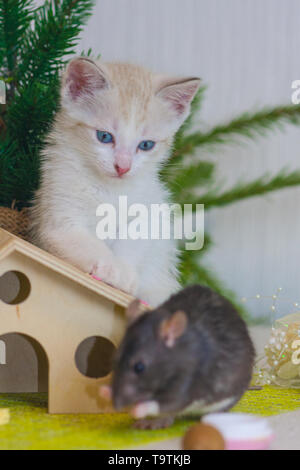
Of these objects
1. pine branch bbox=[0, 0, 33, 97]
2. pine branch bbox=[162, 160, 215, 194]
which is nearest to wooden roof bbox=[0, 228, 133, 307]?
pine branch bbox=[0, 0, 33, 97]

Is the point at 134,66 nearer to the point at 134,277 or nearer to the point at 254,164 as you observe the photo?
the point at 134,277

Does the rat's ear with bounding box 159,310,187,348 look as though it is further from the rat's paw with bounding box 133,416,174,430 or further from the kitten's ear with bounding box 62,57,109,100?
the kitten's ear with bounding box 62,57,109,100

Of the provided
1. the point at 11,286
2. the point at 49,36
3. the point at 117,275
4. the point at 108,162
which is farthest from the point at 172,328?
the point at 49,36

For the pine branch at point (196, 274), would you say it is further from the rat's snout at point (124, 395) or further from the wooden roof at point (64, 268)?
the rat's snout at point (124, 395)

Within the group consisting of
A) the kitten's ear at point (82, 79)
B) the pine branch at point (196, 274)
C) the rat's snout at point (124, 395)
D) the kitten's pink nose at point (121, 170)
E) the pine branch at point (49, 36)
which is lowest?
the rat's snout at point (124, 395)

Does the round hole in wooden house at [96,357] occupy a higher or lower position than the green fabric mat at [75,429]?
higher

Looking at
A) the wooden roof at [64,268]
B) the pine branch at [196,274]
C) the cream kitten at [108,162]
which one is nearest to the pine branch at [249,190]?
the pine branch at [196,274]

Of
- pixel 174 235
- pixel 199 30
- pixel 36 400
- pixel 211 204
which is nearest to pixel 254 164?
pixel 211 204
